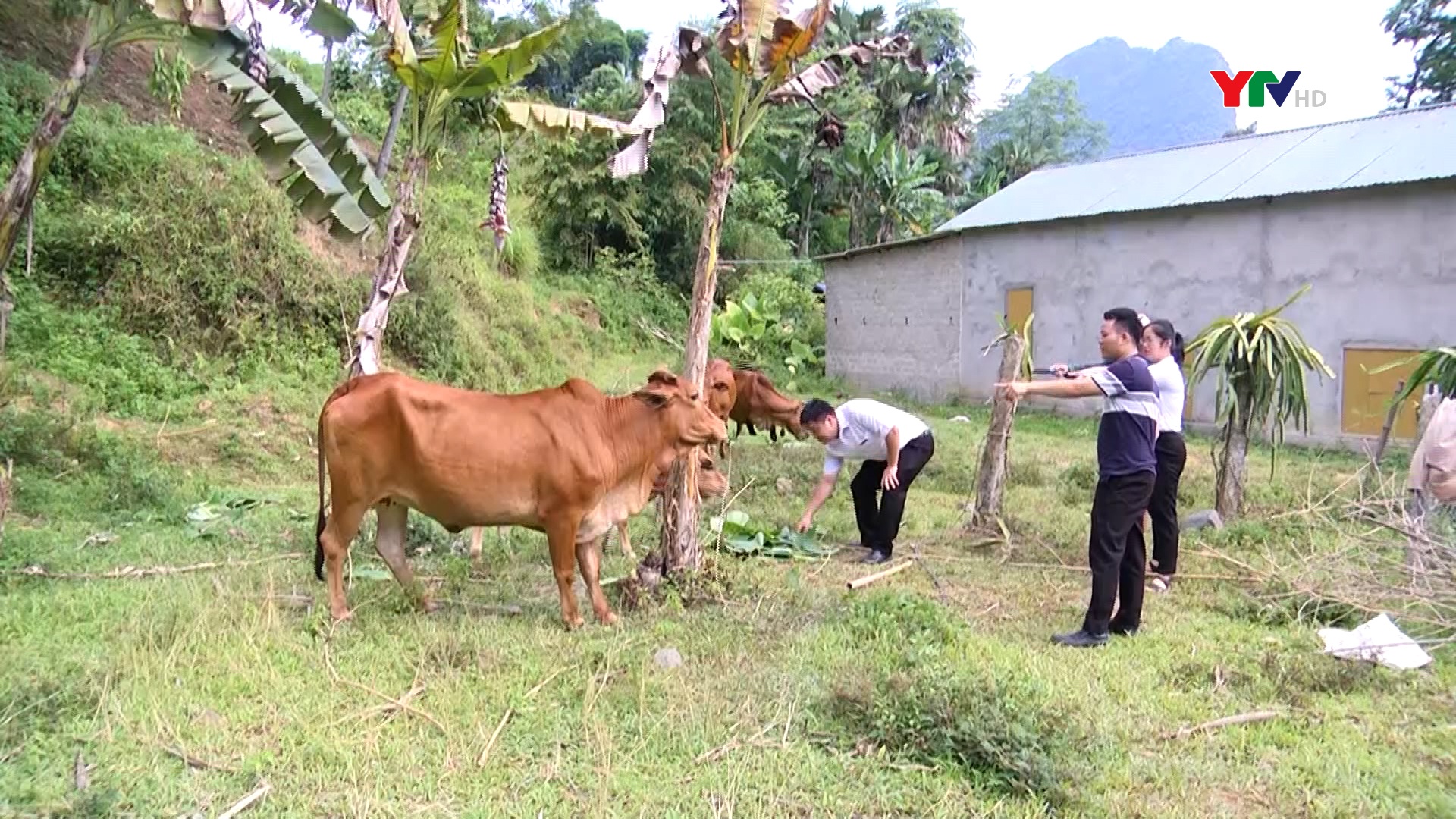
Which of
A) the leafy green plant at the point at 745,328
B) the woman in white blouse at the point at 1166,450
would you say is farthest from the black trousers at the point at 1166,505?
the leafy green plant at the point at 745,328

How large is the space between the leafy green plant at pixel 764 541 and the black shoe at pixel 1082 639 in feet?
6.79

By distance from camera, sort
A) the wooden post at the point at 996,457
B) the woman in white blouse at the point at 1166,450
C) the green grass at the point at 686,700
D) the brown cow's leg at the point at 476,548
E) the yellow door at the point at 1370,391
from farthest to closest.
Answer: the yellow door at the point at 1370,391
the wooden post at the point at 996,457
the brown cow's leg at the point at 476,548
the woman in white blouse at the point at 1166,450
the green grass at the point at 686,700

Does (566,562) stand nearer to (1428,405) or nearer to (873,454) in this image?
(873,454)

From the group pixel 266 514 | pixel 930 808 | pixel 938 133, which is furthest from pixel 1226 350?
pixel 938 133

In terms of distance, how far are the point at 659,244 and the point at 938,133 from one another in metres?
11.2

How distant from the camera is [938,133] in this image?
30344 millimetres

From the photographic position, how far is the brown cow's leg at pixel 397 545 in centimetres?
542

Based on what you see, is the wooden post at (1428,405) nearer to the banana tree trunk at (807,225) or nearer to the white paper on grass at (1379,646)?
the white paper on grass at (1379,646)

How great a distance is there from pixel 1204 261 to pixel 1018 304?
3.22 meters

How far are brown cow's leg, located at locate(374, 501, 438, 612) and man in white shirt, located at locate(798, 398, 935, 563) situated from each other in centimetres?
266

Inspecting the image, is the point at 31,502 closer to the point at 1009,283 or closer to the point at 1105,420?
the point at 1105,420

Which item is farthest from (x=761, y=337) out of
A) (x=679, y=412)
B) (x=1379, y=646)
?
(x=1379, y=646)

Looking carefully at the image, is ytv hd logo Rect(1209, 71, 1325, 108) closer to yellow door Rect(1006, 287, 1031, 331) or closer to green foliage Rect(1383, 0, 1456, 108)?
yellow door Rect(1006, 287, 1031, 331)

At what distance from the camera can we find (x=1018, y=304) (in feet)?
55.5
